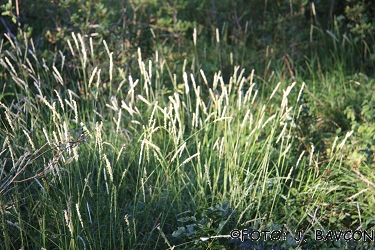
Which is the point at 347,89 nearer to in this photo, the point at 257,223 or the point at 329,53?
the point at 329,53

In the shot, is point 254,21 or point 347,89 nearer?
point 347,89

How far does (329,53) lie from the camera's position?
5.02m

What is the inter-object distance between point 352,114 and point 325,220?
861mm

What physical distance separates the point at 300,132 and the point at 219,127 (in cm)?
56

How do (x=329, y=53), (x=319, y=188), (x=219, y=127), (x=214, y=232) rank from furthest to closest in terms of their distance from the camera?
(x=329, y=53) < (x=219, y=127) < (x=319, y=188) < (x=214, y=232)

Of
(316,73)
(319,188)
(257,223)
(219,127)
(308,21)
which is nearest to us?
(257,223)

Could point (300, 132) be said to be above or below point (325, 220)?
above

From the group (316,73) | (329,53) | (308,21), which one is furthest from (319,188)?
(308,21)

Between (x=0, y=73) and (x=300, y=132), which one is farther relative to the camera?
(x=0, y=73)

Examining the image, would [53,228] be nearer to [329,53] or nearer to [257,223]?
[257,223]

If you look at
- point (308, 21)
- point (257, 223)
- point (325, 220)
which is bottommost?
point (325, 220)

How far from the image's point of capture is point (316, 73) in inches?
184

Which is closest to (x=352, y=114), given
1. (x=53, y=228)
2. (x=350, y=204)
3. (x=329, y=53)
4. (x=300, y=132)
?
(x=300, y=132)

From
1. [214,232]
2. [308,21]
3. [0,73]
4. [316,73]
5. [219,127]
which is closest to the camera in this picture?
[214,232]
